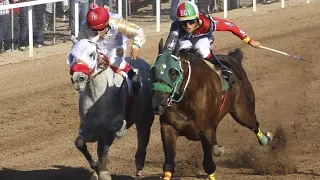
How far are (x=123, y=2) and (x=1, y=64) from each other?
4.03 meters

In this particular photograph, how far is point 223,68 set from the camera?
375 inches

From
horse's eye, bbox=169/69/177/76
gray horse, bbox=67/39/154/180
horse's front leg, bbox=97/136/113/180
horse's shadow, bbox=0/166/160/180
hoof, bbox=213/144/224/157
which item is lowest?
horse's shadow, bbox=0/166/160/180

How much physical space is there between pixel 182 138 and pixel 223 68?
2.28m

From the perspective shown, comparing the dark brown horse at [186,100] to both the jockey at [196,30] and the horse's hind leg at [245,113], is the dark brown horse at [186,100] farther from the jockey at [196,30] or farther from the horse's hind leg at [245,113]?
the horse's hind leg at [245,113]

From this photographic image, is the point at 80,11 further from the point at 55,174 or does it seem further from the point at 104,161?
the point at 104,161

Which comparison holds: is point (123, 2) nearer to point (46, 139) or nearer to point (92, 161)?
point (46, 139)

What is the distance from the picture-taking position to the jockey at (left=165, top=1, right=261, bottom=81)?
8.78 meters

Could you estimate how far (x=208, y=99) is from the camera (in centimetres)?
848

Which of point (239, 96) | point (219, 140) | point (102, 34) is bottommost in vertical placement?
point (219, 140)

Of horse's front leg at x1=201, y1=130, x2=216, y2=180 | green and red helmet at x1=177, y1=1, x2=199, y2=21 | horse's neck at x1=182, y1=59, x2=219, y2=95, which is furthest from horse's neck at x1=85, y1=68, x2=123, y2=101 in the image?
horse's front leg at x1=201, y1=130, x2=216, y2=180

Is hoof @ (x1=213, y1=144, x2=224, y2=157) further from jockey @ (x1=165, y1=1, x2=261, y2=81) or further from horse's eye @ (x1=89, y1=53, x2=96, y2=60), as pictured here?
horse's eye @ (x1=89, y1=53, x2=96, y2=60)

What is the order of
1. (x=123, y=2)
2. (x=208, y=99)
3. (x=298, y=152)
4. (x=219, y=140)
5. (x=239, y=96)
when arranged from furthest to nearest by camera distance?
(x=123, y=2)
(x=219, y=140)
(x=298, y=152)
(x=239, y=96)
(x=208, y=99)

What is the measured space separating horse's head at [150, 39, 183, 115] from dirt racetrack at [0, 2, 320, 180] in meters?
1.95

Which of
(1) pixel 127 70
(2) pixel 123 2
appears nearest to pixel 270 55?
(2) pixel 123 2
